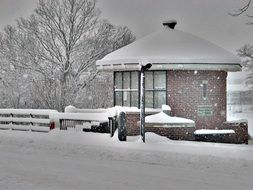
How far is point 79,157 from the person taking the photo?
46.8ft

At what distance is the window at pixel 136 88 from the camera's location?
67.3 ft

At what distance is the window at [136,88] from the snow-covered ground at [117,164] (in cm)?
306

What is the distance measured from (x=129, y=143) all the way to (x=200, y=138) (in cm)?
447

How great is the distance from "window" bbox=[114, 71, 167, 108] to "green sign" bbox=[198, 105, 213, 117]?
4.99ft

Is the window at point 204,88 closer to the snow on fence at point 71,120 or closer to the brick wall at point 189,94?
the brick wall at point 189,94

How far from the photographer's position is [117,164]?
12.8 metres

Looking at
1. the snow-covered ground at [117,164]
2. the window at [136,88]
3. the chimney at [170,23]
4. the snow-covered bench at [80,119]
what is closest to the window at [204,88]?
the window at [136,88]

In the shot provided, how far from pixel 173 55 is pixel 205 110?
8.74 feet

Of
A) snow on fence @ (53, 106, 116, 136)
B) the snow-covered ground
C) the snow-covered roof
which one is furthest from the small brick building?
the snow-covered ground

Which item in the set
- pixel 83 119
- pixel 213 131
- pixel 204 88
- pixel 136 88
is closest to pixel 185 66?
pixel 204 88

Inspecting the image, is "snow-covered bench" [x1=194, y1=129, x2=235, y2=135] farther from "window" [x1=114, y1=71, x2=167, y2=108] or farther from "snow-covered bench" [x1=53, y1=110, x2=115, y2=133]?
"snow-covered bench" [x1=53, y1=110, x2=115, y2=133]

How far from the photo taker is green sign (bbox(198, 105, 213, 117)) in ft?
67.2

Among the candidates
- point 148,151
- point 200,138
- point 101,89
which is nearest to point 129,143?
point 148,151

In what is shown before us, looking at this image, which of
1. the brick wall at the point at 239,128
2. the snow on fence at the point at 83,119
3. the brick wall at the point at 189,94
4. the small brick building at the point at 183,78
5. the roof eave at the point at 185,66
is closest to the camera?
the snow on fence at the point at 83,119
